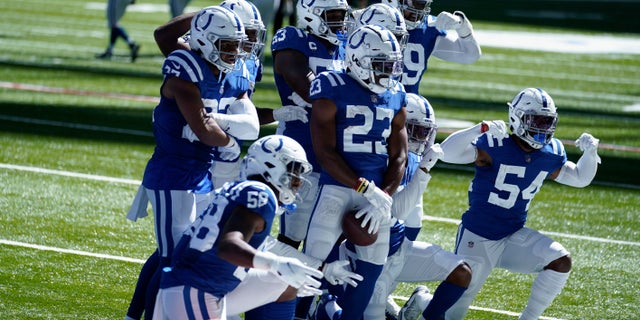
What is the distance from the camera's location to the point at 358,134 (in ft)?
18.8


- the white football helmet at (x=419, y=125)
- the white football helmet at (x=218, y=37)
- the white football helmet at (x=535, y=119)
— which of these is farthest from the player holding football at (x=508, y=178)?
the white football helmet at (x=218, y=37)

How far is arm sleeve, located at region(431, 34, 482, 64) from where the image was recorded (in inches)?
305

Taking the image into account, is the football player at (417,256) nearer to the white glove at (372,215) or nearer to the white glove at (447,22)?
the white glove at (372,215)

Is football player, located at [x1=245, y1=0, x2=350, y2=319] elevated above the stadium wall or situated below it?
above

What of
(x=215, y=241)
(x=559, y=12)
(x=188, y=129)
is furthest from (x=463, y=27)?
(x=559, y=12)

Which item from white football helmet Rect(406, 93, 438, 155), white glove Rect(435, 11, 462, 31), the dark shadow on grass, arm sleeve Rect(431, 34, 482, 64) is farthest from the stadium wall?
white football helmet Rect(406, 93, 438, 155)

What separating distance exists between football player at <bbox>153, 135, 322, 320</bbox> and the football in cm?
→ 68

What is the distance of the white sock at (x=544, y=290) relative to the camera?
617cm

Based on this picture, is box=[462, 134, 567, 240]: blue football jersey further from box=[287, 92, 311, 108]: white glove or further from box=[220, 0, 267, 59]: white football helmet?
box=[220, 0, 267, 59]: white football helmet

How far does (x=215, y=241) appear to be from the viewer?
4801 millimetres

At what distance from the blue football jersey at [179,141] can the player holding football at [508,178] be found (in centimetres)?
155

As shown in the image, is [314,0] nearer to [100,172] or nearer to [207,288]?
[207,288]

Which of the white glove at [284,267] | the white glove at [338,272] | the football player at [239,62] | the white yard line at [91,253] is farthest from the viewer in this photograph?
the white yard line at [91,253]

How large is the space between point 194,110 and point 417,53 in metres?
2.40
